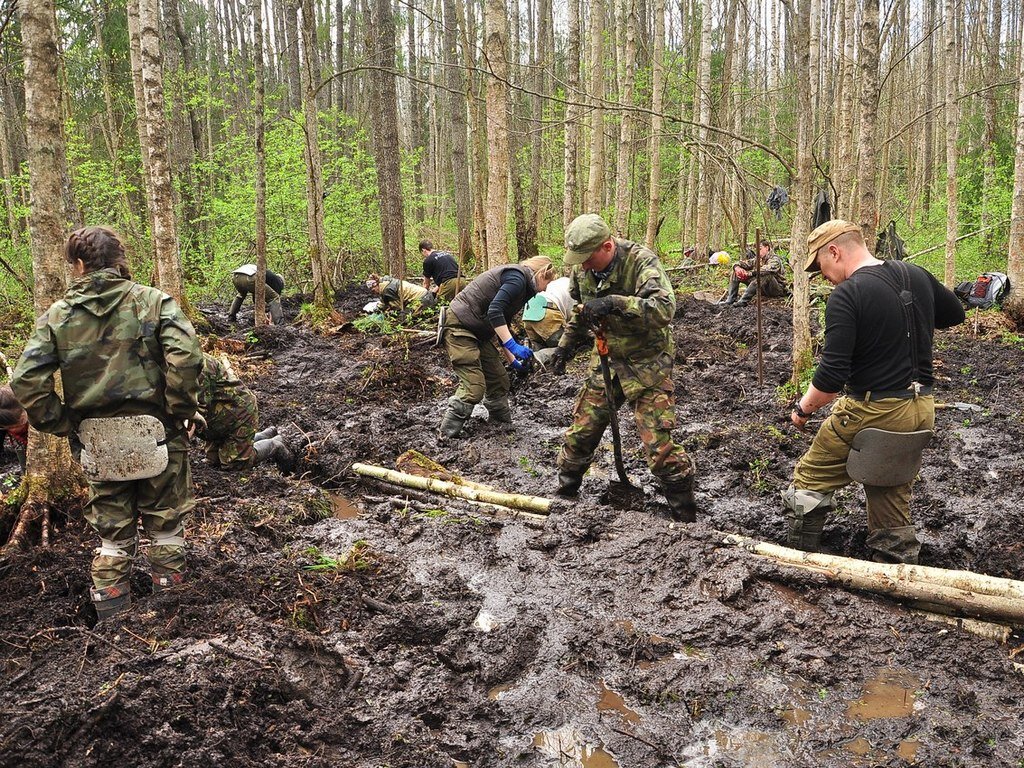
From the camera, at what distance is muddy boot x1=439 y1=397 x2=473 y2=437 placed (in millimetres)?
7078

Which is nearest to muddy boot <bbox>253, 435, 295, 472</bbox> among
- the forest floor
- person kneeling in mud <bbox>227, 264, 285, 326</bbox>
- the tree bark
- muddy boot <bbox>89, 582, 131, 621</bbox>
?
the forest floor

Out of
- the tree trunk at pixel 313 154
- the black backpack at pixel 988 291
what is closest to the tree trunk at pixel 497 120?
the tree trunk at pixel 313 154

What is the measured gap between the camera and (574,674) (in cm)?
337

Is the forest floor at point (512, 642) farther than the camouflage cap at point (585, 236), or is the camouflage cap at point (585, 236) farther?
the camouflage cap at point (585, 236)

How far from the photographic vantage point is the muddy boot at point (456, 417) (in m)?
7.08

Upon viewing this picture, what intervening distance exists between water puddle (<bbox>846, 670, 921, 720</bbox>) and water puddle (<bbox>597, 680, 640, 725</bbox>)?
2.92 feet

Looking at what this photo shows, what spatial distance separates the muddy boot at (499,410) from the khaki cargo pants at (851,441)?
365 cm

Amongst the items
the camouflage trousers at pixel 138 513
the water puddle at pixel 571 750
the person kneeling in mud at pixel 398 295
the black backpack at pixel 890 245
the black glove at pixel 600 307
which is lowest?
the water puddle at pixel 571 750

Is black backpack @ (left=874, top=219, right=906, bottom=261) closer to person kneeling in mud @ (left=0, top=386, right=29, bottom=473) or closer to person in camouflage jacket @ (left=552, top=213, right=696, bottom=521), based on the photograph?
person in camouflage jacket @ (left=552, top=213, right=696, bottom=521)

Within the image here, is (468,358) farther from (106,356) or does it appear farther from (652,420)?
(106,356)

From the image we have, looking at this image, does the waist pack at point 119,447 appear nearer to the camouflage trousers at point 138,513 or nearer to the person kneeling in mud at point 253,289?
the camouflage trousers at point 138,513

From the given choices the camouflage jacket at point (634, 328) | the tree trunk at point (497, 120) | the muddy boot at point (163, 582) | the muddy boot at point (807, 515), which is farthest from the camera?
the tree trunk at point (497, 120)

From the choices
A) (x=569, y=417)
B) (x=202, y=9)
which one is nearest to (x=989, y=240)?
(x=569, y=417)

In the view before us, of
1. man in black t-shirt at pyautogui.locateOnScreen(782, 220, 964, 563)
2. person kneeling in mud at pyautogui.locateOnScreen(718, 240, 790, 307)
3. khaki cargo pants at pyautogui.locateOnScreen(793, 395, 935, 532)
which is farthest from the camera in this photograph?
person kneeling in mud at pyautogui.locateOnScreen(718, 240, 790, 307)
